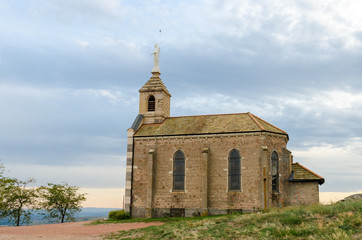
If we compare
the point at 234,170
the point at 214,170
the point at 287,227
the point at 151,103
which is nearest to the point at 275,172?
the point at 234,170

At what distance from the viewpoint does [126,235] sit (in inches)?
814

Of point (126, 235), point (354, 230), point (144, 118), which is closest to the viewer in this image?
point (354, 230)

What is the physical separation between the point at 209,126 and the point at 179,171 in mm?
5608

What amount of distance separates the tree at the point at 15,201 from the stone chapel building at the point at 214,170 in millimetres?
11978

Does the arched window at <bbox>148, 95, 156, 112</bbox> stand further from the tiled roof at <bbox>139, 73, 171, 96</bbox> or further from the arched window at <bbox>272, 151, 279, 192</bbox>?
the arched window at <bbox>272, 151, 279, 192</bbox>

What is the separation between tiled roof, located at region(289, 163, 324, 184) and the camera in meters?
31.9

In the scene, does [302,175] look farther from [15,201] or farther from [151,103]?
[15,201]

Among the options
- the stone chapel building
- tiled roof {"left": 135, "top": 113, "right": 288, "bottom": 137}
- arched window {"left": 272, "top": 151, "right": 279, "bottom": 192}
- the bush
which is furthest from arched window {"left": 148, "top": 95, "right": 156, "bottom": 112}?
arched window {"left": 272, "top": 151, "right": 279, "bottom": 192}

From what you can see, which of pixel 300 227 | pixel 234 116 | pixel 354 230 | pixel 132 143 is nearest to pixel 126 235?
pixel 300 227

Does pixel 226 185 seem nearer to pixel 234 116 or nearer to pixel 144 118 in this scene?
pixel 234 116

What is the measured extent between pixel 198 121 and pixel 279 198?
11.4m

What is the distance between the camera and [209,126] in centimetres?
3453

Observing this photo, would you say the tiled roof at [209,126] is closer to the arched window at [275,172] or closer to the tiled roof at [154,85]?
the arched window at [275,172]

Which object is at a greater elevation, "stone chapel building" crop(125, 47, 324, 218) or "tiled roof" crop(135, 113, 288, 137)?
"tiled roof" crop(135, 113, 288, 137)
